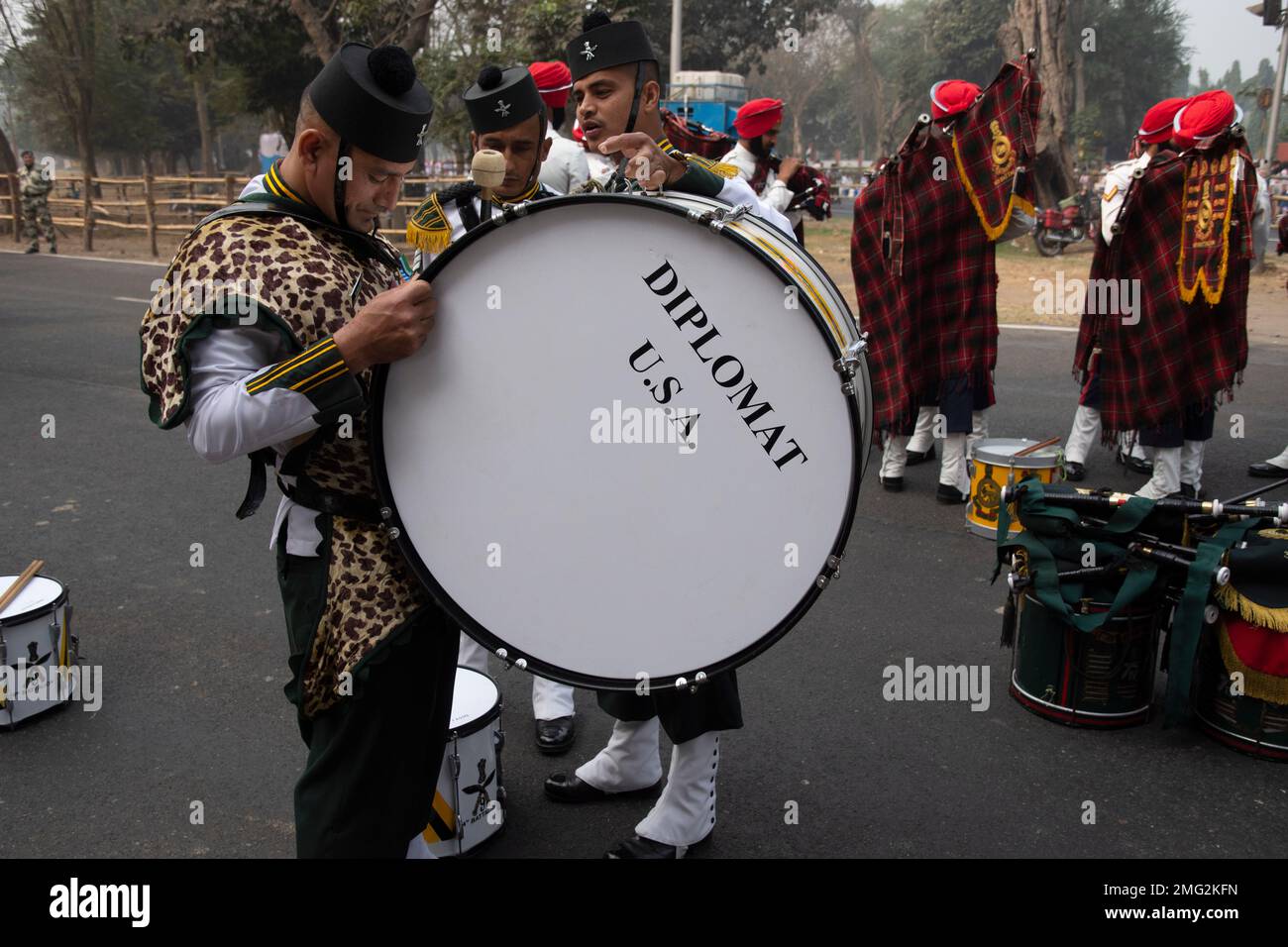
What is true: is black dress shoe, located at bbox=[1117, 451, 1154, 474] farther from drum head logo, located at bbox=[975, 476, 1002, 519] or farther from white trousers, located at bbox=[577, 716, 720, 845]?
white trousers, located at bbox=[577, 716, 720, 845]

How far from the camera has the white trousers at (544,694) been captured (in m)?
3.49

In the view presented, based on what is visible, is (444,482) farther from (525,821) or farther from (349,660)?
(525,821)

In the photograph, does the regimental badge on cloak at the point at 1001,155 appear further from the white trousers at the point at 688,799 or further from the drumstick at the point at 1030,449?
the white trousers at the point at 688,799

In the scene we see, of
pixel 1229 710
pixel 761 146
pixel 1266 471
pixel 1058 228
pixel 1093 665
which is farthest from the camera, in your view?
pixel 1058 228

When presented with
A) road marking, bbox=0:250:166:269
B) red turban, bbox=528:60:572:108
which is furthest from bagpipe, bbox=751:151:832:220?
road marking, bbox=0:250:166:269

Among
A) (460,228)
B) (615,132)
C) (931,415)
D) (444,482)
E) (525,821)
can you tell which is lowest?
(525,821)

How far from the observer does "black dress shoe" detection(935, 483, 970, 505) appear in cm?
586

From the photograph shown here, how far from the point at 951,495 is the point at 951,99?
2.06 metres

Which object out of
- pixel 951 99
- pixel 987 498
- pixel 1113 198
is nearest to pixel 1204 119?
pixel 1113 198

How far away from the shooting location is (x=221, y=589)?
15.4 feet

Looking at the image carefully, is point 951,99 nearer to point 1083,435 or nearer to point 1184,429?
point 1083,435

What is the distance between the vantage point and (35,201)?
793 inches

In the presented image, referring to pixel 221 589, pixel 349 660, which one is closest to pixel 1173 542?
pixel 349 660
